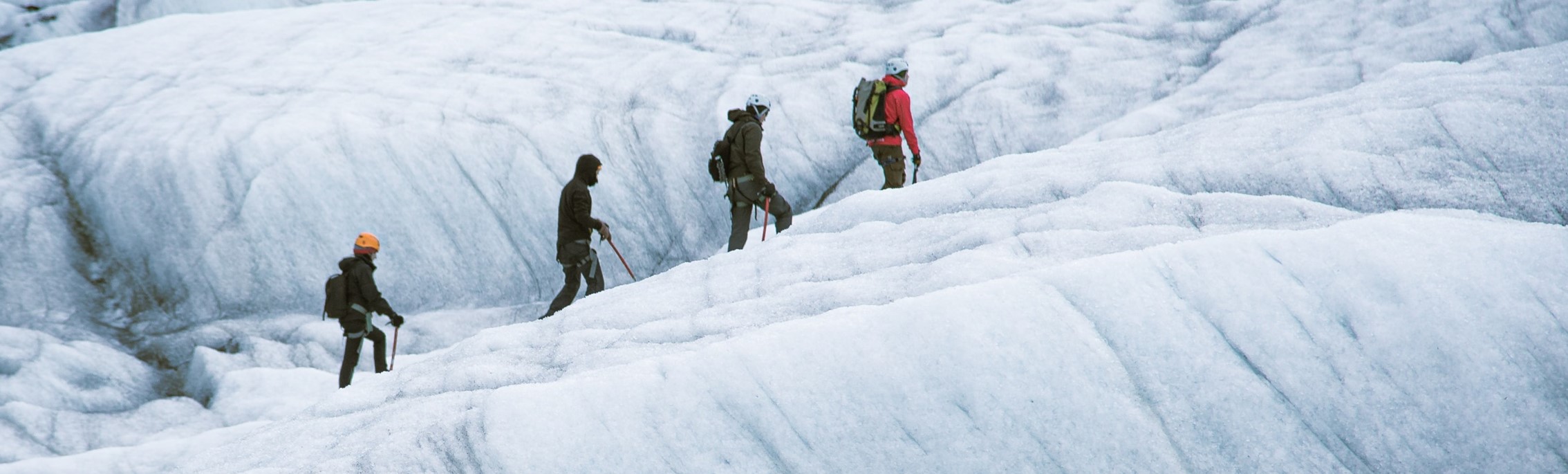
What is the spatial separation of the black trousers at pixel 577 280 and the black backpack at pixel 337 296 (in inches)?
61.4

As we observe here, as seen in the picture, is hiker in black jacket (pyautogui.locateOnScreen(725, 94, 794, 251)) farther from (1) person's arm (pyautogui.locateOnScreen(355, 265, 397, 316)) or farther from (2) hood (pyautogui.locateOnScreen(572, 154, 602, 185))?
(1) person's arm (pyautogui.locateOnScreen(355, 265, 397, 316))

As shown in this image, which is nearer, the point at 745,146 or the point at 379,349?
the point at 745,146

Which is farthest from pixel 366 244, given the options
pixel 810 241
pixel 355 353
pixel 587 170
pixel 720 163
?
pixel 810 241

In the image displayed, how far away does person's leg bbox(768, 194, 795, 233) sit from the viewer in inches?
298

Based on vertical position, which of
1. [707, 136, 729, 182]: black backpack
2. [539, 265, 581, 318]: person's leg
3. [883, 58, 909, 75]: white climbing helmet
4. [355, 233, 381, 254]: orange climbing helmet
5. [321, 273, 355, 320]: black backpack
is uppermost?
[883, 58, 909, 75]: white climbing helmet

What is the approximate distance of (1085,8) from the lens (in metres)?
11.4

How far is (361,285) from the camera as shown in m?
7.07

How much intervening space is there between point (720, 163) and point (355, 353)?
10.8ft

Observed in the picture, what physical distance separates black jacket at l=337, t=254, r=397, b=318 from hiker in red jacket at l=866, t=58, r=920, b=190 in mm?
4287

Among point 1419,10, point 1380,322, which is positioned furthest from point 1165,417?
point 1419,10

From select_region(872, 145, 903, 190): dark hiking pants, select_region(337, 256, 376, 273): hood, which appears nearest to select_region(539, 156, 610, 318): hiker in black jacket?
select_region(337, 256, 376, 273): hood

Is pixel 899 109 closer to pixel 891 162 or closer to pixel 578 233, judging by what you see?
pixel 891 162

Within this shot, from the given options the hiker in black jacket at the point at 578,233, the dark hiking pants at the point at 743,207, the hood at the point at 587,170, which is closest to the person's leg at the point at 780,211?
the dark hiking pants at the point at 743,207

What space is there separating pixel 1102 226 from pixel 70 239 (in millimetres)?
10069
